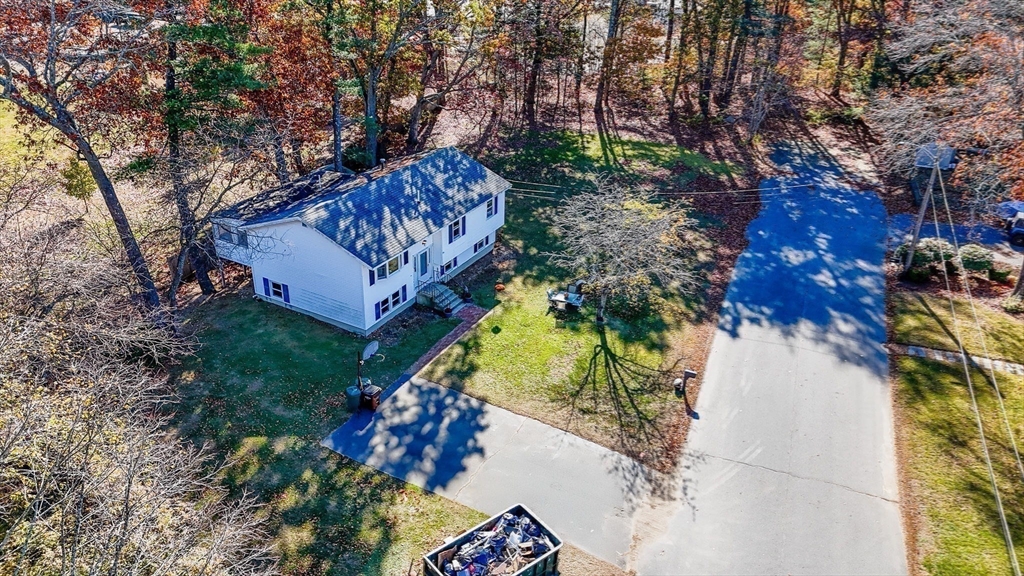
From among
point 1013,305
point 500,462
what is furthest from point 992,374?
point 500,462

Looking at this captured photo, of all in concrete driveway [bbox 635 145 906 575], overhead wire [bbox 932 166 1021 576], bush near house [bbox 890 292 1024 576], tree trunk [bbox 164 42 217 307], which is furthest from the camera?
tree trunk [bbox 164 42 217 307]

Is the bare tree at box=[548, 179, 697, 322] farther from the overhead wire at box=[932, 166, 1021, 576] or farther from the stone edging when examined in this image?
the overhead wire at box=[932, 166, 1021, 576]

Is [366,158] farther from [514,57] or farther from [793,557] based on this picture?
[793,557]

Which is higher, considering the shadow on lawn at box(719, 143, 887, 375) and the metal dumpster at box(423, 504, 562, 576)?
the shadow on lawn at box(719, 143, 887, 375)

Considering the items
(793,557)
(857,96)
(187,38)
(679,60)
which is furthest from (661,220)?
(857,96)

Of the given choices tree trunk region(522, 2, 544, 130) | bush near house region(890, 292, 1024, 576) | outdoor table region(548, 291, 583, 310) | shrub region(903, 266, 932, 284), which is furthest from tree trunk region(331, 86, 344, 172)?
shrub region(903, 266, 932, 284)

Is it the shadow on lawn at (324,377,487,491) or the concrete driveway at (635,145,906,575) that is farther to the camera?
the shadow on lawn at (324,377,487,491)

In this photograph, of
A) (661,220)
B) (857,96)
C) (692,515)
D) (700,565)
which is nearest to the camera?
(700,565)

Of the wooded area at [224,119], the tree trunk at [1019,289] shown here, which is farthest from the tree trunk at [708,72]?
the tree trunk at [1019,289]
